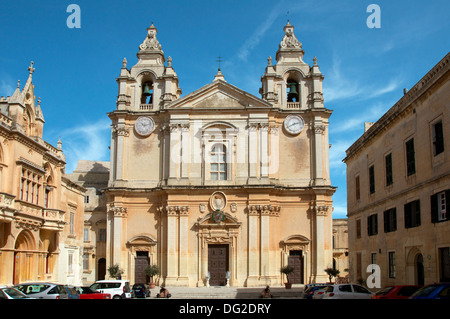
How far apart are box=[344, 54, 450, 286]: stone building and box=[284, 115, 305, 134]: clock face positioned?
6778 millimetres

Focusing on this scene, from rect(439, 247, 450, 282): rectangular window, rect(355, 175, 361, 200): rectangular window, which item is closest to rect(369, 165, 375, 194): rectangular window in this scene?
rect(355, 175, 361, 200): rectangular window

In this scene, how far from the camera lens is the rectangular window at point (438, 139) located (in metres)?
21.1

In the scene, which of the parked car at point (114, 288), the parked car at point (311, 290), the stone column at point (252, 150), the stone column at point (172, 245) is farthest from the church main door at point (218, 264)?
the parked car at point (114, 288)

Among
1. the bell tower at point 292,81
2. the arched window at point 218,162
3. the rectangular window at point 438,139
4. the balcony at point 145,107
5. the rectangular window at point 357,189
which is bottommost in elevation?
the rectangular window at point 357,189

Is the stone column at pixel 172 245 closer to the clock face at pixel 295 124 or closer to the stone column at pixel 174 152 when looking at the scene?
the stone column at pixel 174 152

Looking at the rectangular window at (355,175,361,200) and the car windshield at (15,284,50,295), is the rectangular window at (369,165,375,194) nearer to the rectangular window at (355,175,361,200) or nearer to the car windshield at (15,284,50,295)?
the rectangular window at (355,175,361,200)

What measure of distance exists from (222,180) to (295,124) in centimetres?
733

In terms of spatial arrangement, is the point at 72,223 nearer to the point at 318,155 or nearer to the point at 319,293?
the point at 318,155

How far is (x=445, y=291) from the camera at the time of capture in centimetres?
1369

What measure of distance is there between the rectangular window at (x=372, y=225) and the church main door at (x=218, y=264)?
37.0 ft

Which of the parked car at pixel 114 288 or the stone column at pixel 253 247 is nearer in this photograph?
the parked car at pixel 114 288
